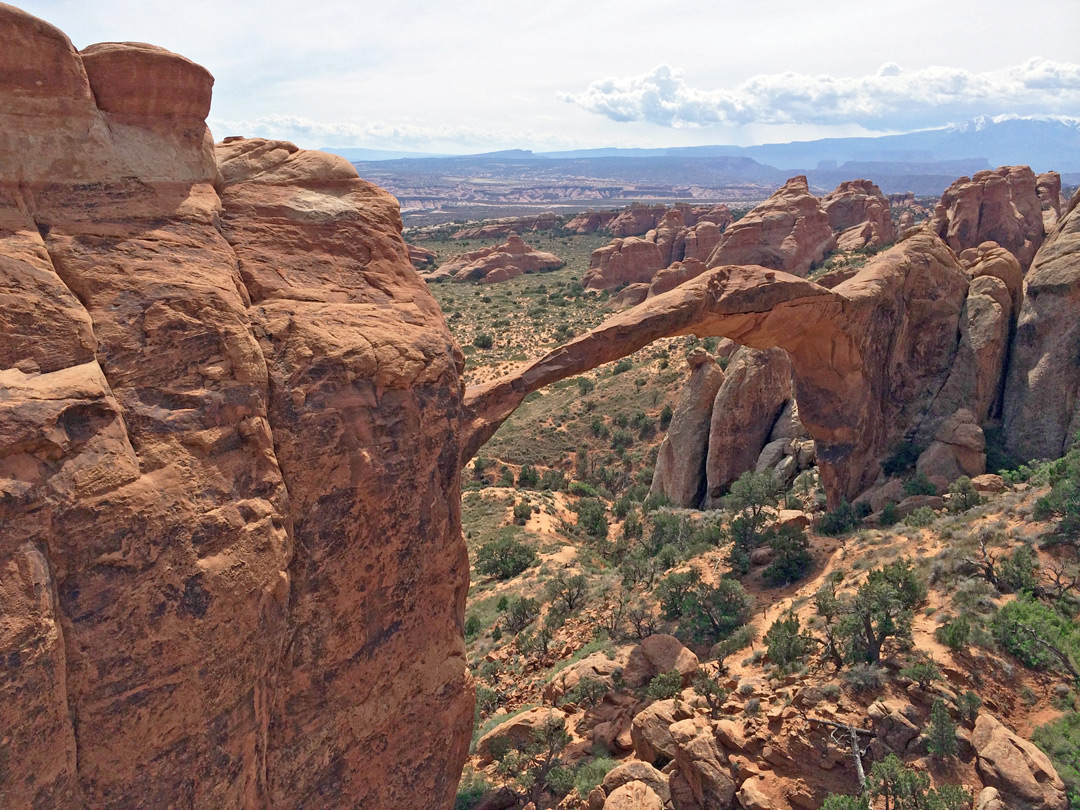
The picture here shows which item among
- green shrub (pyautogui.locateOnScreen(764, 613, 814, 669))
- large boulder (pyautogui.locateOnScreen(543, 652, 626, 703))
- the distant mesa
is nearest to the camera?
green shrub (pyautogui.locateOnScreen(764, 613, 814, 669))

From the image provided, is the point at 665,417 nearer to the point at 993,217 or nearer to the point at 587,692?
the point at 587,692

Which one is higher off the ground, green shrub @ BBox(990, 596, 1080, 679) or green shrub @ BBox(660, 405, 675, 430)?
green shrub @ BBox(990, 596, 1080, 679)

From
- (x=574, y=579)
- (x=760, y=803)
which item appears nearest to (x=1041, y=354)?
(x=574, y=579)

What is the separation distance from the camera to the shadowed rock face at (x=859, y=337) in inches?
640

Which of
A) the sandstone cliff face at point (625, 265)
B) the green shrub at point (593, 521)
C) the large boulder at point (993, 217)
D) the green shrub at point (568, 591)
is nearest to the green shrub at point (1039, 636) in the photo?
the green shrub at point (568, 591)

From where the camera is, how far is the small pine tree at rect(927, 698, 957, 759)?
8.47 metres

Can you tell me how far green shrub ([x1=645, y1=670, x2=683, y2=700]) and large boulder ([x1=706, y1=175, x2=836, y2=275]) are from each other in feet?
143

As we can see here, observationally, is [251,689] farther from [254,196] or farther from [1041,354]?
[1041,354]

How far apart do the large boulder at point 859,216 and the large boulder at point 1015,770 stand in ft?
168

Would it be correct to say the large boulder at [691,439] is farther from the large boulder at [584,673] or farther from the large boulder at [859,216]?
the large boulder at [859,216]

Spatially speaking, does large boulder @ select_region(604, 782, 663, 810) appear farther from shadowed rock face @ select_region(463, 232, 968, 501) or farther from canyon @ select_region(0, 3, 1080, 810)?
shadowed rock face @ select_region(463, 232, 968, 501)

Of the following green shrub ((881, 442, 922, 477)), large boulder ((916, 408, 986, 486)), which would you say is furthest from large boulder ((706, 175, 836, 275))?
large boulder ((916, 408, 986, 486))

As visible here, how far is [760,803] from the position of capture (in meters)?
8.58

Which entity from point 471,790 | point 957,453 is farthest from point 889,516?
point 471,790
